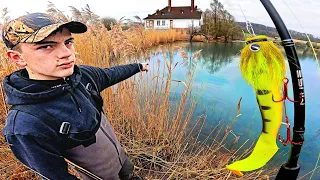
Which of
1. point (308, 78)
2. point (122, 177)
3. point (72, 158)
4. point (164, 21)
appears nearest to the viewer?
point (72, 158)

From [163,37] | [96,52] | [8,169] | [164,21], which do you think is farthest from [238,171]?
[164,21]

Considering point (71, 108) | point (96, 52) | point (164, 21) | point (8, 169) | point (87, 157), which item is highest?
point (164, 21)

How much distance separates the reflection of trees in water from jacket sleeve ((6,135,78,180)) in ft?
6.48

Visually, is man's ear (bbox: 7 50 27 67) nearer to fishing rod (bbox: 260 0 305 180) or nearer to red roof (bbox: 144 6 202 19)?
fishing rod (bbox: 260 0 305 180)

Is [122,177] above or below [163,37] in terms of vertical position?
below

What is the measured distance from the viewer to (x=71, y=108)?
84 cm

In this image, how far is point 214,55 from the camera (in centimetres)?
393

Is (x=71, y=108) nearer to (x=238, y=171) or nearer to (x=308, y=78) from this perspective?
(x=238, y=171)

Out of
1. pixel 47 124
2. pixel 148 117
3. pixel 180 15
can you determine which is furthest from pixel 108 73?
pixel 180 15

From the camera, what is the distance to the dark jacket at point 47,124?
73 centimetres

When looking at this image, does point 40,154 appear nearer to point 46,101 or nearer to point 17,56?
point 46,101

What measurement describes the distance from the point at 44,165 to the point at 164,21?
4.84 meters

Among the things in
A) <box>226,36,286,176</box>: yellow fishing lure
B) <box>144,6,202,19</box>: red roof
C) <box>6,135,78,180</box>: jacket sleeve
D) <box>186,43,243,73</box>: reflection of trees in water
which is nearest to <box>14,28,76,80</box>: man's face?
<box>6,135,78,180</box>: jacket sleeve

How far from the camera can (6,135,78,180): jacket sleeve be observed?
0.73 m
